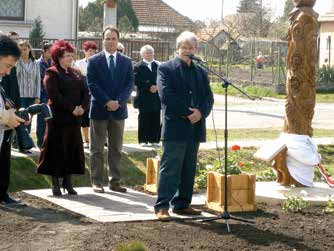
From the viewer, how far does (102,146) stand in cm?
1122

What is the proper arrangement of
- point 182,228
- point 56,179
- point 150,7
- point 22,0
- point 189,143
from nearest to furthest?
point 182,228 < point 189,143 < point 56,179 < point 22,0 < point 150,7

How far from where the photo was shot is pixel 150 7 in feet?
193

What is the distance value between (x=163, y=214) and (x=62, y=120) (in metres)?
2.24

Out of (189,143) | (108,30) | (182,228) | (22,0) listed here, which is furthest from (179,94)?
(22,0)

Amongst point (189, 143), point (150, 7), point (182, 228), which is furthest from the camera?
point (150, 7)

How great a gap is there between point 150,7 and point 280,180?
48.1 meters

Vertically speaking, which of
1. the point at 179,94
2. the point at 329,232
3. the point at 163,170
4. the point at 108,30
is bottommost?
the point at 329,232

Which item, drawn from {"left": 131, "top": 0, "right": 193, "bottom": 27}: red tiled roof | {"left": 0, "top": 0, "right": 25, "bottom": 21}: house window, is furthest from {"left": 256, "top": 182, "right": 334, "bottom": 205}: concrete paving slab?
{"left": 131, "top": 0, "right": 193, "bottom": 27}: red tiled roof

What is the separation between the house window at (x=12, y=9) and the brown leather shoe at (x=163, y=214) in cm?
2296

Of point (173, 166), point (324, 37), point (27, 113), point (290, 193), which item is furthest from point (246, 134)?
point (324, 37)

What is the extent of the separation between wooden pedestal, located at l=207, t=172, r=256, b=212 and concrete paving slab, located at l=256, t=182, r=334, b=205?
66 cm

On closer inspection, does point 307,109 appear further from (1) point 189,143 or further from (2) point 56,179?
(2) point 56,179

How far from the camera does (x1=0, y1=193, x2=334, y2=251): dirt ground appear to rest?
8.24 meters

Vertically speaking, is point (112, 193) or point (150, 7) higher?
point (150, 7)
